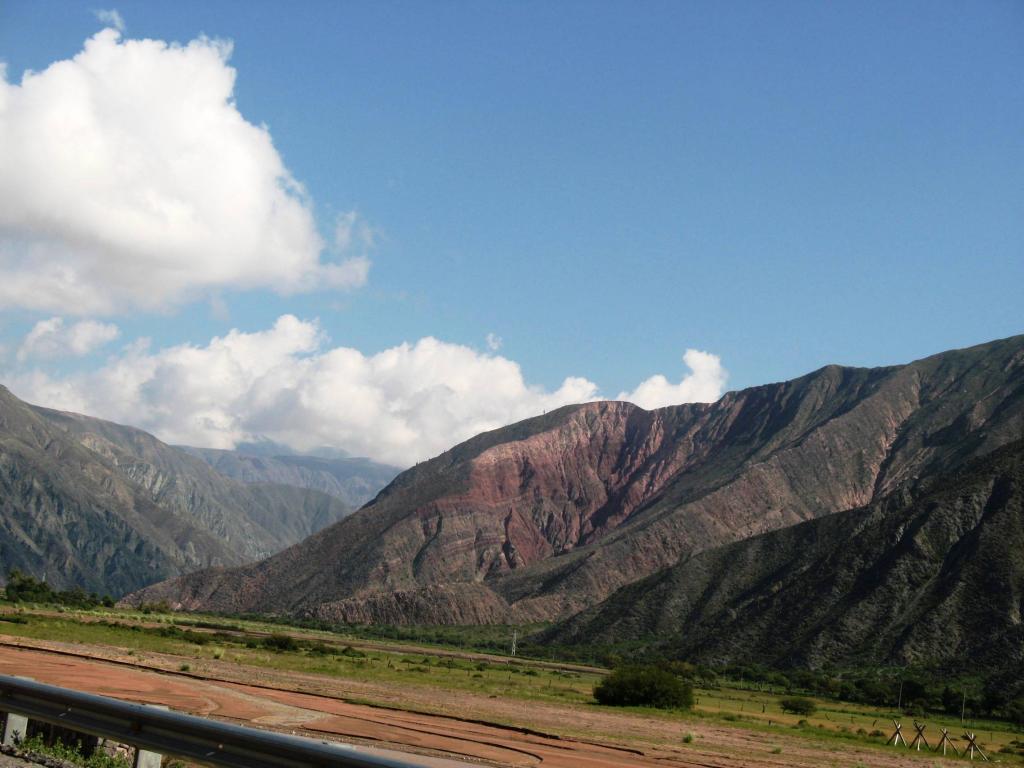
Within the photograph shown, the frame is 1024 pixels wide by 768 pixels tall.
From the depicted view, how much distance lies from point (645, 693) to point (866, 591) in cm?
6296

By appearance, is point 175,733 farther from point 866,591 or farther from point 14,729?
point 866,591

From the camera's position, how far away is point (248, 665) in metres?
51.5

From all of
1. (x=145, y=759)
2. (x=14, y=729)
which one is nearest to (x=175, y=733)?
(x=145, y=759)

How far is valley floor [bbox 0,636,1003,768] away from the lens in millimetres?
23656

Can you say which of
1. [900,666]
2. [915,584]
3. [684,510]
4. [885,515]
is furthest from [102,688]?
[684,510]

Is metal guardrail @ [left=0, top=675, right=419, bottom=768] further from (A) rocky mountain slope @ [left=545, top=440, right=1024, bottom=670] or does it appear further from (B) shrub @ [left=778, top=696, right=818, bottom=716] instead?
(A) rocky mountain slope @ [left=545, top=440, right=1024, bottom=670]

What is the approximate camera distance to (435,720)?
3011cm

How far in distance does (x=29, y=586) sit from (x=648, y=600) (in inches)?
3287

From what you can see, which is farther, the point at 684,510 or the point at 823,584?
the point at 684,510

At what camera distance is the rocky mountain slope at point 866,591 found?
307 ft

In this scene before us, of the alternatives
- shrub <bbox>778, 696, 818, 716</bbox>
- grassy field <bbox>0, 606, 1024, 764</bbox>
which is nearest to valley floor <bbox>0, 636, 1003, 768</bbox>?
grassy field <bbox>0, 606, 1024, 764</bbox>

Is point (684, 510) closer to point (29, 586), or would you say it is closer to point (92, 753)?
point (29, 586)

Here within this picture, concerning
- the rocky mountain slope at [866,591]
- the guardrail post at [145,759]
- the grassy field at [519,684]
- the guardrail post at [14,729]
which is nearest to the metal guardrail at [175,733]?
the guardrail post at [14,729]

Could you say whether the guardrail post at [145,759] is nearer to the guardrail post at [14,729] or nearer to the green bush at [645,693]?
the guardrail post at [14,729]
